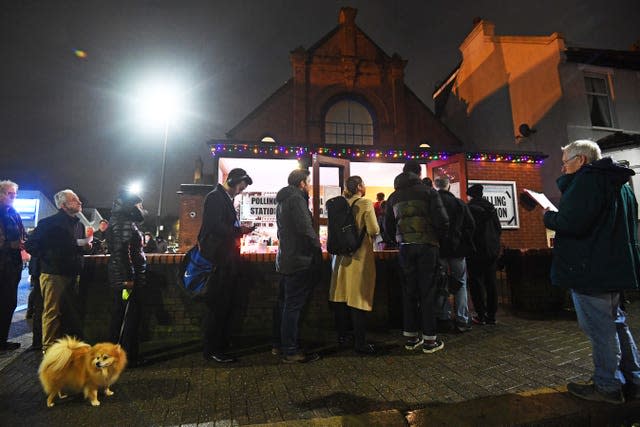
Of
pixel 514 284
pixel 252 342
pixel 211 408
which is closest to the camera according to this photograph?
pixel 211 408

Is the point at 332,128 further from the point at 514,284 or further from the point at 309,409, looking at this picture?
the point at 309,409

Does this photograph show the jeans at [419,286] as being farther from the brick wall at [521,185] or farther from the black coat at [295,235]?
the brick wall at [521,185]

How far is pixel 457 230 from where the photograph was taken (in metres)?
4.55

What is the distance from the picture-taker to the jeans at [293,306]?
3.52 m

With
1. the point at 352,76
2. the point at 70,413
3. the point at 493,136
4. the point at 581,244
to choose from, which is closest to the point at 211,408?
the point at 70,413

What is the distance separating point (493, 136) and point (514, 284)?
11.1 m

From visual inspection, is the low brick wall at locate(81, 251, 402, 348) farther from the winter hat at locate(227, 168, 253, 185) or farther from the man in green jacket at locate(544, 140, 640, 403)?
the man in green jacket at locate(544, 140, 640, 403)

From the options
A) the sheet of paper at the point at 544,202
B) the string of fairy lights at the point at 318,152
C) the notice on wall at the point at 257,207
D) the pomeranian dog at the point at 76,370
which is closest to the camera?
the pomeranian dog at the point at 76,370

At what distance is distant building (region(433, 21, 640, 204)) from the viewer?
12797 mm

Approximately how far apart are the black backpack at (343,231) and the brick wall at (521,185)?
7395 millimetres

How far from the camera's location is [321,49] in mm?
14219

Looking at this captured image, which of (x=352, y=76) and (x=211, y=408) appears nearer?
(x=211, y=408)

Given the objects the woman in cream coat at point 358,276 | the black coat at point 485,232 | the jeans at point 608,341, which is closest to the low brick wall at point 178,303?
the woman in cream coat at point 358,276

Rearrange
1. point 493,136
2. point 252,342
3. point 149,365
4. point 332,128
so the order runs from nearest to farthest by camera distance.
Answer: point 149,365
point 252,342
point 332,128
point 493,136
